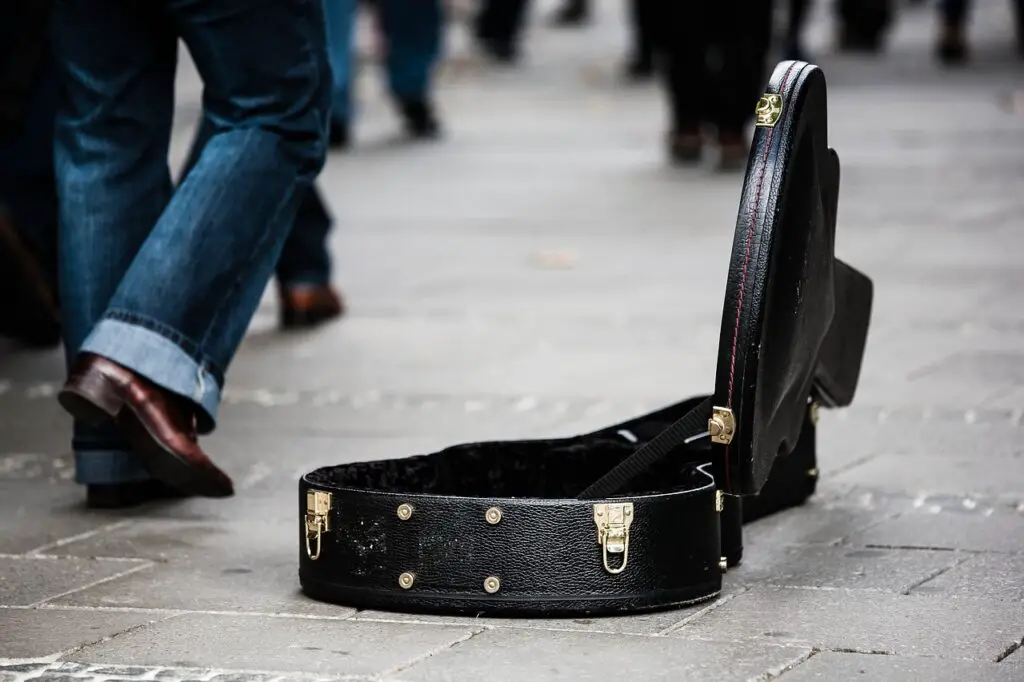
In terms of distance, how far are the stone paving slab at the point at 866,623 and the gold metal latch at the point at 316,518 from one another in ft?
1.79

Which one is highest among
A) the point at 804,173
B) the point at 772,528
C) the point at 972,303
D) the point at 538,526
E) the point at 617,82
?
the point at 804,173

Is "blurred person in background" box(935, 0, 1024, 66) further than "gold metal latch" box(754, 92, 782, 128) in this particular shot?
Yes

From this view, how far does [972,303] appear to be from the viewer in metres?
5.77

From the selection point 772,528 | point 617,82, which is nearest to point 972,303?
point 772,528

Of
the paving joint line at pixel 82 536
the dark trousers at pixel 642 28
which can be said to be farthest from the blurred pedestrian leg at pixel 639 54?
the paving joint line at pixel 82 536

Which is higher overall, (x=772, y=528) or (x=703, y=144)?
(x=772, y=528)

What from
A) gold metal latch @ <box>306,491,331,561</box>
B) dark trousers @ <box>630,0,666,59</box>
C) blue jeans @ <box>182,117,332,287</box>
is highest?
gold metal latch @ <box>306,491,331,561</box>

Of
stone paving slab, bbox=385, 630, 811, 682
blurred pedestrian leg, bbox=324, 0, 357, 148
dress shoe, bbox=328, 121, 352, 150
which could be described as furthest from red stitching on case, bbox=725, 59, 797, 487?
dress shoe, bbox=328, 121, 352, 150

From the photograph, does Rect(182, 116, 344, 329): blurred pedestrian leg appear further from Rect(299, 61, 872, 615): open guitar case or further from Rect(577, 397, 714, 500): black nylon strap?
Rect(577, 397, 714, 500): black nylon strap

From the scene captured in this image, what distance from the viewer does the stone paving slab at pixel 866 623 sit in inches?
107

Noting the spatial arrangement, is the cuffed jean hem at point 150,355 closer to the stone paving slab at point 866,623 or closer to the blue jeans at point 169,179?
the blue jeans at point 169,179

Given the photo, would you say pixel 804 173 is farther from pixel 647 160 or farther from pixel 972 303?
pixel 647 160

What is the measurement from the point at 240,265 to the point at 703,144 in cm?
604

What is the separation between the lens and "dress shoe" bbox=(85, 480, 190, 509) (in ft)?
12.0
